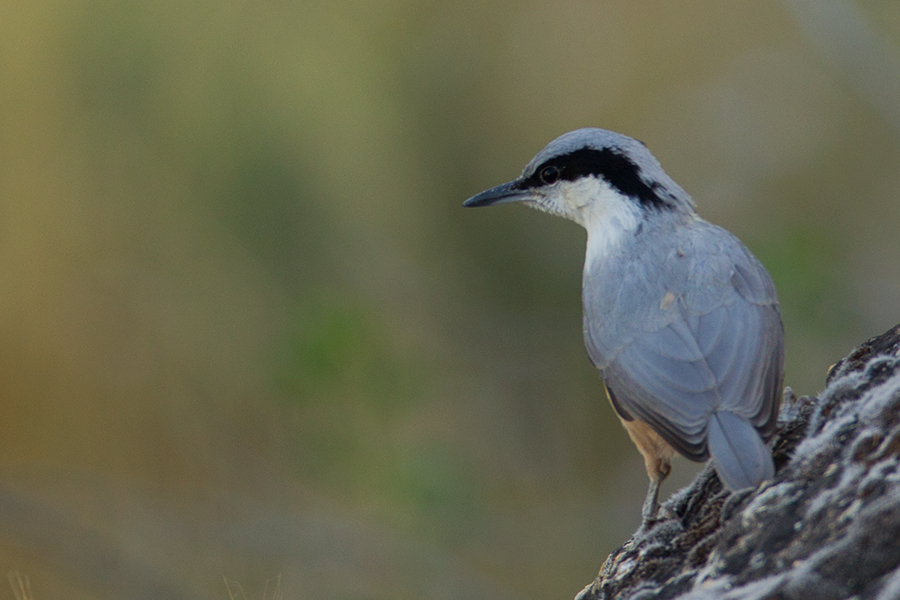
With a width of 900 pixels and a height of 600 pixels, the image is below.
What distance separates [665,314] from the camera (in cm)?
289

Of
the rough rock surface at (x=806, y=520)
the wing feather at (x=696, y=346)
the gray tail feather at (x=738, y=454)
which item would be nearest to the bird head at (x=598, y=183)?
the wing feather at (x=696, y=346)

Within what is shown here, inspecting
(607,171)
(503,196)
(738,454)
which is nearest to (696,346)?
(738,454)

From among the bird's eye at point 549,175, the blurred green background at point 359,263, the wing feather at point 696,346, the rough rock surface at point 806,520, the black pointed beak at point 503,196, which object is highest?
the blurred green background at point 359,263

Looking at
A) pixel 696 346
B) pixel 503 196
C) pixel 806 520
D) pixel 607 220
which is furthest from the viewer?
pixel 503 196

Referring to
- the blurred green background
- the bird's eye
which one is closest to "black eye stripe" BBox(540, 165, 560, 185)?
the bird's eye

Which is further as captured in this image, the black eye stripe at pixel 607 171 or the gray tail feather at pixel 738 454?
the black eye stripe at pixel 607 171

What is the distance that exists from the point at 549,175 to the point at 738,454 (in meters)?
1.64

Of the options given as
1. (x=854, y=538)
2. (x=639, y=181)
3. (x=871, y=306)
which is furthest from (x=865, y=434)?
(x=871, y=306)

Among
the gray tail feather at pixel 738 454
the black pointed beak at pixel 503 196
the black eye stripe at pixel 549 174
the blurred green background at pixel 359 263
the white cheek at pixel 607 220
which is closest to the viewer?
the gray tail feather at pixel 738 454

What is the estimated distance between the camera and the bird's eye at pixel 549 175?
3668 mm

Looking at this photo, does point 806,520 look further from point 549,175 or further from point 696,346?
point 549,175

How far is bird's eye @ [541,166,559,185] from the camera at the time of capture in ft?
12.0

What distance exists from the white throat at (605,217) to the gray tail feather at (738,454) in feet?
3.32

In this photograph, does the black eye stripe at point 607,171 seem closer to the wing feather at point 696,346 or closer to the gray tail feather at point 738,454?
the wing feather at point 696,346
